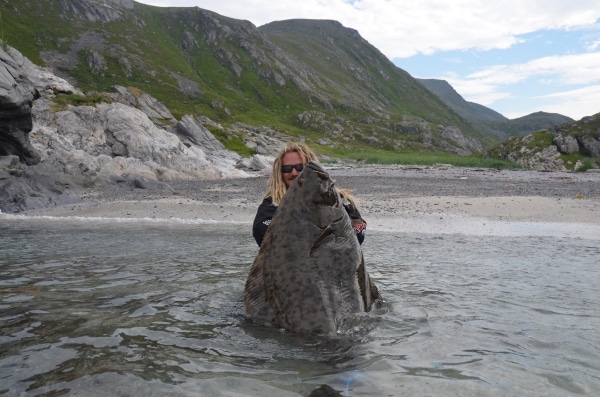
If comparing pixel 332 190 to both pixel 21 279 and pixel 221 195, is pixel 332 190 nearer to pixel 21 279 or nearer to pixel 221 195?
pixel 21 279

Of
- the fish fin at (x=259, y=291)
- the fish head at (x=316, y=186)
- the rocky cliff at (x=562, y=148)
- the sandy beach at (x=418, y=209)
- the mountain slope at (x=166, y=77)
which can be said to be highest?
the mountain slope at (x=166, y=77)

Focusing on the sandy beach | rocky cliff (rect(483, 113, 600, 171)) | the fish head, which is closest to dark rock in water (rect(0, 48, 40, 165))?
the sandy beach

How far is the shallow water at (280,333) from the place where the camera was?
4.83 m

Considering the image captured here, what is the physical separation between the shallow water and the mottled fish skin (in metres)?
0.29

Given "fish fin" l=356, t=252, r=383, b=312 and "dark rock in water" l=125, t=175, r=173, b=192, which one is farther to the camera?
"dark rock in water" l=125, t=175, r=173, b=192

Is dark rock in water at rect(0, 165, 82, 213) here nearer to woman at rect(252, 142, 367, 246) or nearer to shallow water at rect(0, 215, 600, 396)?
shallow water at rect(0, 215, 600, 396)

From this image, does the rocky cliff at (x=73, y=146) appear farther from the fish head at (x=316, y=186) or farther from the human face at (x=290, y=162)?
the fish head at (x=316, y=186)

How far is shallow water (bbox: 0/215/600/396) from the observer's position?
15.8ft

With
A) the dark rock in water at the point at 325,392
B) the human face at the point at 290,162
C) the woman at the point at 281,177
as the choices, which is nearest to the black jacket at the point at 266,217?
the woman at the point at 281,177

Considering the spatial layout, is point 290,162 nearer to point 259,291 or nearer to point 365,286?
point 259,291

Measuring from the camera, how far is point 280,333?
607 centimetres

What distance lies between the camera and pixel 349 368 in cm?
513

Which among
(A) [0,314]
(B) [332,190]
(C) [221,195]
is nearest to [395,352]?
(B) [332,190]

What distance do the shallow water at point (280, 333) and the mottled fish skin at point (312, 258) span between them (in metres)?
0.29
